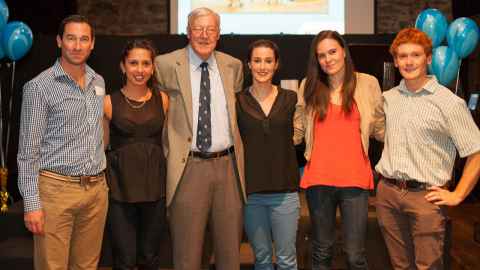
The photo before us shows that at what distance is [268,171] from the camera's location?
2.62 metres

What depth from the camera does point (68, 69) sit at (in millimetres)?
2434

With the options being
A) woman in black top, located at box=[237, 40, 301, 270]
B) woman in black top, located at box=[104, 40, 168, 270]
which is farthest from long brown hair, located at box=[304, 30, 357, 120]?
woman in black top, located at box=[104, 40, 168, 270]

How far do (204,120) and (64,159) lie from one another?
666 mm

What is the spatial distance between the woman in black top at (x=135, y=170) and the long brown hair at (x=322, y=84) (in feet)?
2.42

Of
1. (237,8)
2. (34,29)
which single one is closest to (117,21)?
(34,29)

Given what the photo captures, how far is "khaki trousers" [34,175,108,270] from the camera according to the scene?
232 centimetres

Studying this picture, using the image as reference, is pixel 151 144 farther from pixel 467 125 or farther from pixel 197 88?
pixel 467 125

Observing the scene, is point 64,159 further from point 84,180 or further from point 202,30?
point 202,30

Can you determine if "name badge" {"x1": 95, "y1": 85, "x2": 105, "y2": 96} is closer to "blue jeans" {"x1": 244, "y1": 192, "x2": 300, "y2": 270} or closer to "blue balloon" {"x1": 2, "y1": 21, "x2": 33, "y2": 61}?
"blue jeans" {"x1": 244, "y1": 192, "x2": 300, "y2": 270}

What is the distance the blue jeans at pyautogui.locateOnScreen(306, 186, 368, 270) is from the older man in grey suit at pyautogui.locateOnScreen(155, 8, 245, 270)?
38 cm

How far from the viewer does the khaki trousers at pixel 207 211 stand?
2.57 m

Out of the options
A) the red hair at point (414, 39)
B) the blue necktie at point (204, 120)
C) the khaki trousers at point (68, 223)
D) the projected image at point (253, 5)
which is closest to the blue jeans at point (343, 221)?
the blue necktie at point (204, 120)

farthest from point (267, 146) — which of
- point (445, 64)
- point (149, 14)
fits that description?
point (149, 14)

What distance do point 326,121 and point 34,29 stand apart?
5992 mm
